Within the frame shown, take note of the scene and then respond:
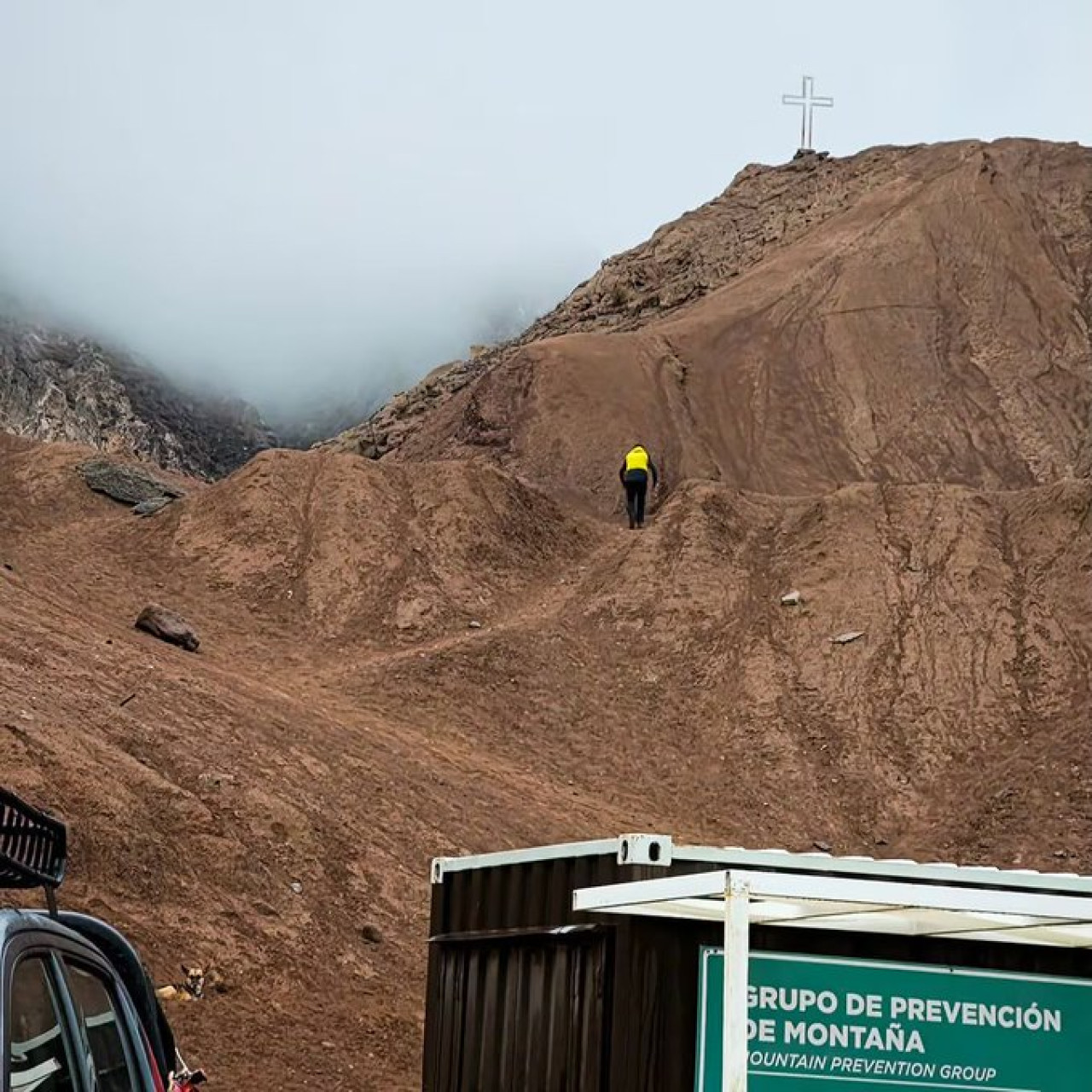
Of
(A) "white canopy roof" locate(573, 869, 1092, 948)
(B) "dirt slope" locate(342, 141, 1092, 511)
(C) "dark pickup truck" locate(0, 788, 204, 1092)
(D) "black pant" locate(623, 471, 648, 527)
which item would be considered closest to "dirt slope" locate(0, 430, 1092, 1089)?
(D) "black pant" locate(623, 471, 648, 527)

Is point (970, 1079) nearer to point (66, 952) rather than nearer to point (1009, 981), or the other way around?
point (1009, 981)

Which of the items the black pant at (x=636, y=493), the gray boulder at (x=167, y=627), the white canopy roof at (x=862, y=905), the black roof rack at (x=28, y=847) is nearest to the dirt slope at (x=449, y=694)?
the gray boulder at (x=167, y=627)

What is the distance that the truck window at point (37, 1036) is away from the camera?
3031 mm

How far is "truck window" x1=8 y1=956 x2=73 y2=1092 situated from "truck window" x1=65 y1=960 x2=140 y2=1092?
20cm

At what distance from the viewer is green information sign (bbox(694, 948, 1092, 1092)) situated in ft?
21.6

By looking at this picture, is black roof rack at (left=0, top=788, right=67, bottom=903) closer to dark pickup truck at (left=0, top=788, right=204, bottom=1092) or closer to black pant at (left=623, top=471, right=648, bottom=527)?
dark pickup truck at (left=0, top=788, right=204, bottom=1092)

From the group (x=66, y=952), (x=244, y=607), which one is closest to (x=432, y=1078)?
(x=66, y=952)

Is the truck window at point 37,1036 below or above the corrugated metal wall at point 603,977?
below

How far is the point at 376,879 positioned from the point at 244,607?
11.5 m

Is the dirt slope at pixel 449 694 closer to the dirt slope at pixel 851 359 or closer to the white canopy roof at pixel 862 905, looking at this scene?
the white canopy roof at pixel 862 905

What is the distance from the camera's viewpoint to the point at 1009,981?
22.3 feet

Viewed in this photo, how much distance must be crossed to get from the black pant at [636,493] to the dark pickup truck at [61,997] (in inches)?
1034

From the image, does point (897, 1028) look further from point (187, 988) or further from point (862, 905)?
point (187, 988)

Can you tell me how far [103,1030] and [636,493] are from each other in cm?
2727
